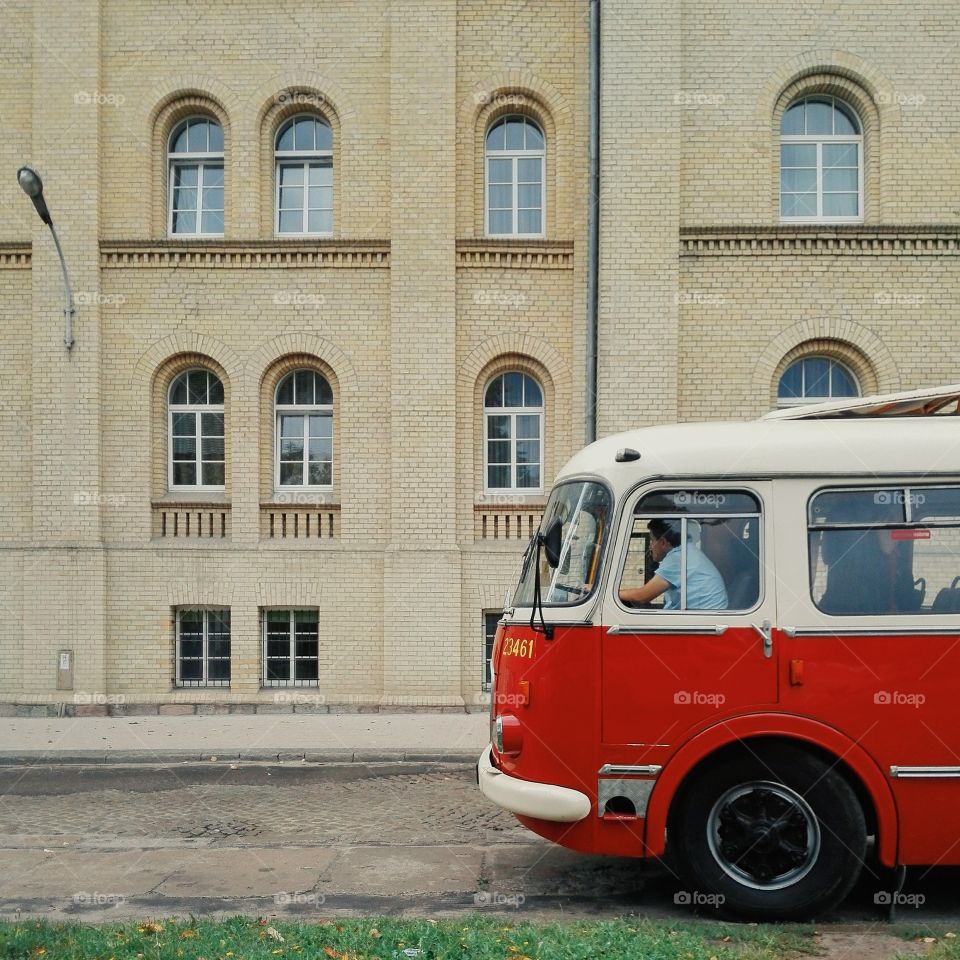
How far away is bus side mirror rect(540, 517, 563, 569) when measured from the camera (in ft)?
20.2

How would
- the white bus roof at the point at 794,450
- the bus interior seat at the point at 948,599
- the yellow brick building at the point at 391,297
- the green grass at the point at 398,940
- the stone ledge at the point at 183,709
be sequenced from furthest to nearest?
1. the yellow brick building at the point at 391,297
2. the stone ledge at the point at 183,709
3. the white bus roof at the point at 794,450
4. the bus interior seat at the point at 948,599
5. the green grass at the point at 398,940

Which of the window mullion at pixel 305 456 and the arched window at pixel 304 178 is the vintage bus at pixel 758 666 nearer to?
the window mullion at pixel 305 456

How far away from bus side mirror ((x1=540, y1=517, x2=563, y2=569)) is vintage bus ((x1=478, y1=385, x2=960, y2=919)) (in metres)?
0.02

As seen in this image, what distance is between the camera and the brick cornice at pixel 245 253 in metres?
14.1

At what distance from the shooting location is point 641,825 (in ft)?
19.3

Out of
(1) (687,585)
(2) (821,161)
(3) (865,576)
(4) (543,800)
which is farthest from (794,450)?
(2) (821,161)

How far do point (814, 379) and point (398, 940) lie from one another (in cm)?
1132

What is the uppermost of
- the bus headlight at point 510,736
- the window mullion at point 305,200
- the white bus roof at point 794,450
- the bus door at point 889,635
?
the window mullion at point 305,200

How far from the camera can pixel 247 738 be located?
11906mm

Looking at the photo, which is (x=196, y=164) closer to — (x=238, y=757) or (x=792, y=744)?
(x=238, y=757)

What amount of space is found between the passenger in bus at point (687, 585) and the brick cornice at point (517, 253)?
8.88 metres

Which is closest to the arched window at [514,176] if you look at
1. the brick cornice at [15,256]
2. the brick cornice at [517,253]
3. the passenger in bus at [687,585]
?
the brick cornice at [517,253]

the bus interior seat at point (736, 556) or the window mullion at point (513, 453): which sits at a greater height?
the window mullion at point (513, 453)

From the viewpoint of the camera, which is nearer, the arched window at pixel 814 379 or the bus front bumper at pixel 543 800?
the bus front bumper at pixel 543 800
